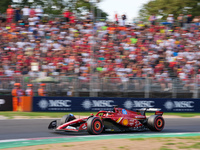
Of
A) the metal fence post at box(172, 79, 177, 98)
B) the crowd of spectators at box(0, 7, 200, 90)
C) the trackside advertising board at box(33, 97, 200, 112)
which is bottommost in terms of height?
the trackside advertising board at box(33, 97, 200, 112)

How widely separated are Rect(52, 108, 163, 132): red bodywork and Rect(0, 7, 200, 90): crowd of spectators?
21.0 ft

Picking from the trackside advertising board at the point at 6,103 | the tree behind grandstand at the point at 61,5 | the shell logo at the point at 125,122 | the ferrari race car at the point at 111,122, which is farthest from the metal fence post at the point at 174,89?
the tree behind grandstand at the point at 61,5

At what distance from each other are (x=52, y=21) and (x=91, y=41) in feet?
10.2

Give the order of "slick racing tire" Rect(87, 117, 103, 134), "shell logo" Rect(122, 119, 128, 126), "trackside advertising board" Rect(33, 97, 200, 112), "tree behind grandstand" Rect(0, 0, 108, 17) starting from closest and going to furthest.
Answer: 1. "slick racing tire" Rect(87, 117, 103, 134)
2. "shell logo" Rect(122, 119, 128, 126)
3. "trackside advertising board" Rect(33, 97, 200, 112)
4. "tree behind grandstand" Rect(0, 0, 108, 17)

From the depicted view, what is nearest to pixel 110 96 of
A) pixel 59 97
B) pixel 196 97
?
pixel 59 97

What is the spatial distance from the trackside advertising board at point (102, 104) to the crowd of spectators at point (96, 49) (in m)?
1.05

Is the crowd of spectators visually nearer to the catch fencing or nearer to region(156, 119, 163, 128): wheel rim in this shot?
the catch fencing

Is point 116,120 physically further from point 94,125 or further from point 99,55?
point 99,55

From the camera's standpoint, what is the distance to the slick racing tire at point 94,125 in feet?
28.9

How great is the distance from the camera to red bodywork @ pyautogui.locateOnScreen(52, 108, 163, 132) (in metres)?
8.97

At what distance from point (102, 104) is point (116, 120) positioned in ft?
23.6

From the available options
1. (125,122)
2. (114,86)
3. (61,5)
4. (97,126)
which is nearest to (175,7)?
(61,5)

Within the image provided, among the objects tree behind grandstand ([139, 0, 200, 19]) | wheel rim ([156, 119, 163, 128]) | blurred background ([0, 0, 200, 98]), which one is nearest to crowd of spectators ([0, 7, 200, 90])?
blurred background ([0, 0, 200, 98])

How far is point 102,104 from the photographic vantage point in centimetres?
1669
